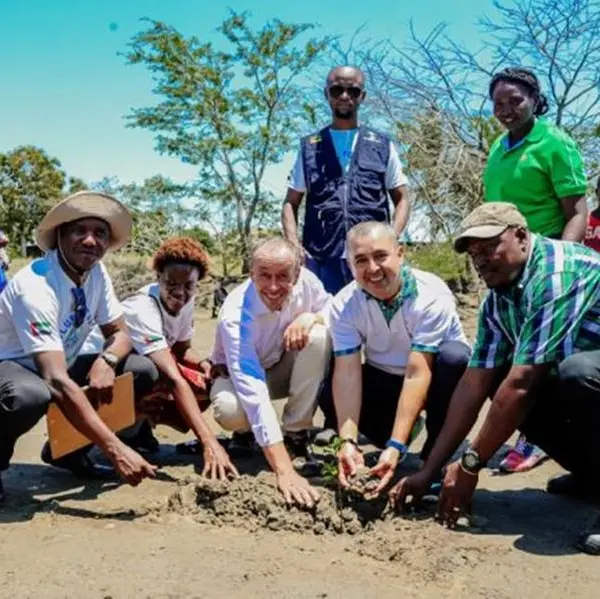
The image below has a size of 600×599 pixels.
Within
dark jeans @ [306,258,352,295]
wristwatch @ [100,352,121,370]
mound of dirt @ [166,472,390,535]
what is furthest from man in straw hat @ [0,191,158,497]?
dark jeans @ [306,258,352,295]

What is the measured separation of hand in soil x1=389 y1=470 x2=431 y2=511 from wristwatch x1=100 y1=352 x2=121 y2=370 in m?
1.44

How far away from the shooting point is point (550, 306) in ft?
9.27

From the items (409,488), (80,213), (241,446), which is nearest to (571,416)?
(409,488)

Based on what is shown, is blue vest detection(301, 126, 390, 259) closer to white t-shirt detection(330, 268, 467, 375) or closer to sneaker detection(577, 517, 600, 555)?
white t-shirt detection(330, 268, 467, 375)

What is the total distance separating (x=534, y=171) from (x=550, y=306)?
1336mm

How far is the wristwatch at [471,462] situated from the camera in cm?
298

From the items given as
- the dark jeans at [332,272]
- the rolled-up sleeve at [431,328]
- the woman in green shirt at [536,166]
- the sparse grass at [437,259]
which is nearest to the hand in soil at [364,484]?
the rolled-up sleeve at [431,328]

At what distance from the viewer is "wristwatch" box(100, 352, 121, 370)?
3768mm

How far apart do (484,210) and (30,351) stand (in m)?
1.95

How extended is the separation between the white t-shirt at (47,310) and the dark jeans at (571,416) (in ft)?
6.59

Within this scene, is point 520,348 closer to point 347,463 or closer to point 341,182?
point 347,463

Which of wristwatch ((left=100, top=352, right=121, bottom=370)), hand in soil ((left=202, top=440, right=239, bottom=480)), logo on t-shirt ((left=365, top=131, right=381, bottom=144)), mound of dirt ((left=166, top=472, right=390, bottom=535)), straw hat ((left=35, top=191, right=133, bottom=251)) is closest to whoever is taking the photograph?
mound of dirt ((left=166, top=472, right=390, bottom=535))

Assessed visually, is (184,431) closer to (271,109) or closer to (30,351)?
(30,351)

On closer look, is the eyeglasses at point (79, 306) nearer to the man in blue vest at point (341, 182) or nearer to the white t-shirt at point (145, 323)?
the white t-shirt at point (145, 323)
